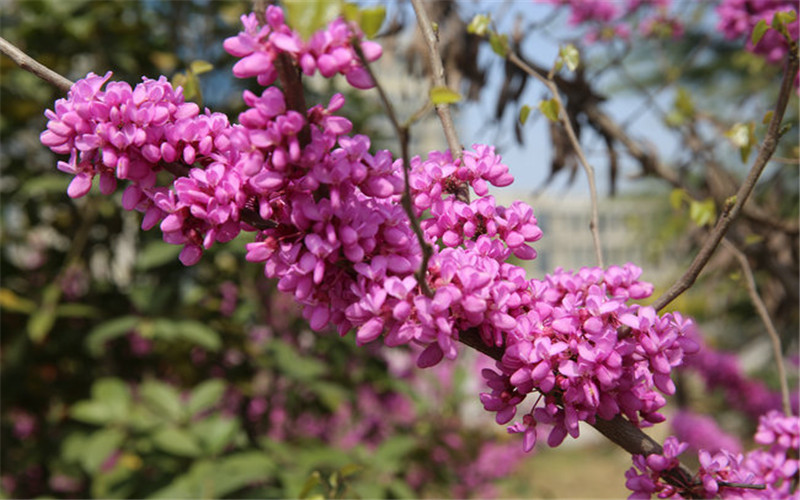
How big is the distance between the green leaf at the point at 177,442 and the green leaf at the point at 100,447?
5.0 inches

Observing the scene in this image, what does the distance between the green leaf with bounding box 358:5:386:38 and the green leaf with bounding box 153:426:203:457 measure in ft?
4.86

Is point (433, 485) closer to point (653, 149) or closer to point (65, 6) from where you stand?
point (653, 149)

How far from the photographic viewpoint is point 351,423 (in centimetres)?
287

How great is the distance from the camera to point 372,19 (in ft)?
1.62

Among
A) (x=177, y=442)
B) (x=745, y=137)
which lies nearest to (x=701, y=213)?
(x=745, y=137)

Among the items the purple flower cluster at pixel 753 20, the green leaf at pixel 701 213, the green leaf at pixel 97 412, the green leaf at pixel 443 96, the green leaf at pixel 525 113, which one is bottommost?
the green leaf at pixel 97 412

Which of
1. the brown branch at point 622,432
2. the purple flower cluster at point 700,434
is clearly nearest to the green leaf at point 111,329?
the brown branch at point 622,432

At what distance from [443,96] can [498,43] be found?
0.76 meters

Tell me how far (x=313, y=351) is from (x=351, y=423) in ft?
1.91

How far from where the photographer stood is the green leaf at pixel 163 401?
1.88m

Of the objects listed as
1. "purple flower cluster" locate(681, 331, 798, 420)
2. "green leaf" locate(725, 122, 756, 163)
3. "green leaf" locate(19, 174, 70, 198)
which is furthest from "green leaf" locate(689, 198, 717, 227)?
"purple flower cluster" locate(681, 331, 798, 420)

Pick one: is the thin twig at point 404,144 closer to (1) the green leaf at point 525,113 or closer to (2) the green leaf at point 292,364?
(1) the green leaf at point 525,113

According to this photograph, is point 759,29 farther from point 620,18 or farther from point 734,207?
point 620,18

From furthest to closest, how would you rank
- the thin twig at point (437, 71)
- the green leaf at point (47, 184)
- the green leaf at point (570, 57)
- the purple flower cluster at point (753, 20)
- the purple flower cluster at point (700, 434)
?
the purple flower cluster at point (700, 434)
the green leaf at point (47, 184)
the purple flower cluster at point (753, 20)
the green leaf at point (570, 57)
the thin twig at point (437, 71)
